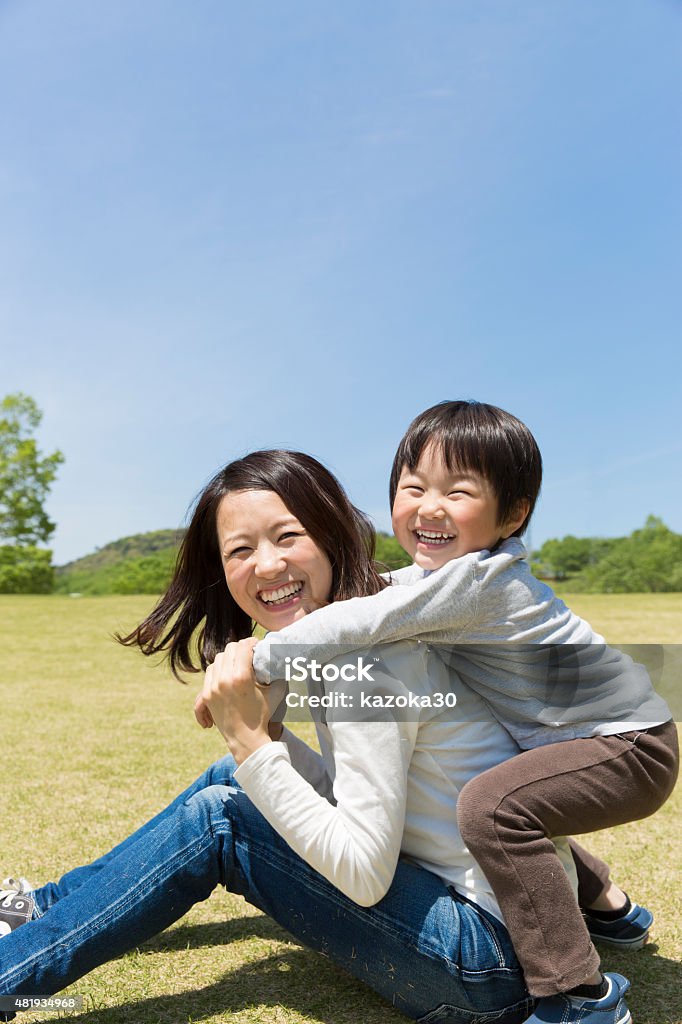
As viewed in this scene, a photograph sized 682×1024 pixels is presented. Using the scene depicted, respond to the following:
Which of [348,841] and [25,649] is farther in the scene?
[25,649]

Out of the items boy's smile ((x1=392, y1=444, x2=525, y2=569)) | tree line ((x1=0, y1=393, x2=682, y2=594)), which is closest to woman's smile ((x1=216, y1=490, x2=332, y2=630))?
boy's smile ((x1=392, y1=444, x2=525, y2=569))

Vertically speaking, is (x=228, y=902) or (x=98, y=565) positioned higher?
(x=98, y=565)

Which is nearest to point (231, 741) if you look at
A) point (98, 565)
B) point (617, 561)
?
point (617, 561)

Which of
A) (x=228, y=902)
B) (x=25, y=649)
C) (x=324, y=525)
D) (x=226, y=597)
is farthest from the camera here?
(x=25, y=649)

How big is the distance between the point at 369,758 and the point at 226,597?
2.71 feet

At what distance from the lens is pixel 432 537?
2.19 meters

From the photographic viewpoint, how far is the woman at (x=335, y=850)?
5.71ft

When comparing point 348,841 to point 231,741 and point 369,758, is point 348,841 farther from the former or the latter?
point 231,741

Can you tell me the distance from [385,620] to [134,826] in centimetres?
238

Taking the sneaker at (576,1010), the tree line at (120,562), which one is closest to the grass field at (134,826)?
the sneaker at (576,1010)

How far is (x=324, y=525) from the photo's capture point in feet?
7.13

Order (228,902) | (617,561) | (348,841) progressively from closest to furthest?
(348,841), (228,902), (617,561)

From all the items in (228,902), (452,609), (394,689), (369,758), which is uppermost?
(452,609)

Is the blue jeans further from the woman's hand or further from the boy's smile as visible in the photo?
the boy's smile
